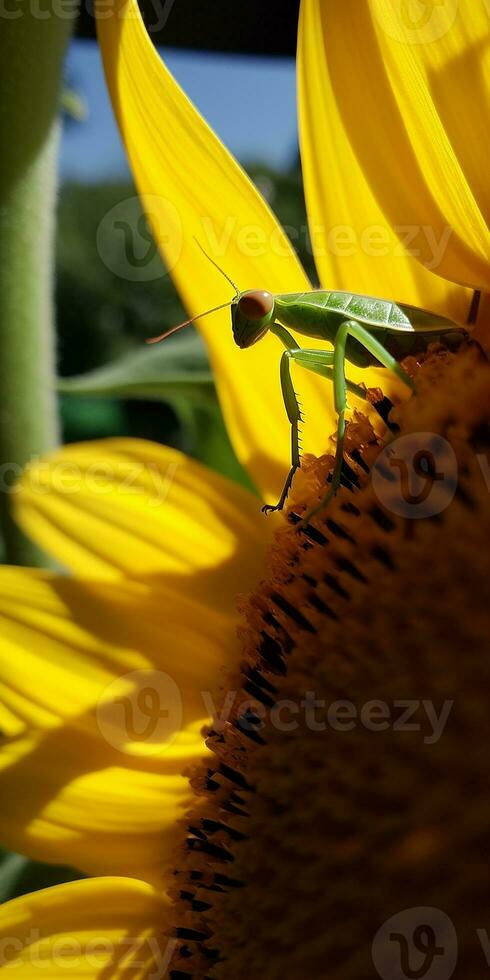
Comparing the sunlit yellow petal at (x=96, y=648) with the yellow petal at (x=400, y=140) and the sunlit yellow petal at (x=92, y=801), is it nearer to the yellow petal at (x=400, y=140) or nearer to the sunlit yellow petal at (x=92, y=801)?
the sunlit yellow petal at (x=92, y=801)

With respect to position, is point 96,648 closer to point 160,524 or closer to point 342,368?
point 160,524

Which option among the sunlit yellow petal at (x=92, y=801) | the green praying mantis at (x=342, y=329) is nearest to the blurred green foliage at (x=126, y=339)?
the green praying mantis at (x=342, y=329)

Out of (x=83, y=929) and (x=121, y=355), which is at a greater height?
(x=121, y=355)

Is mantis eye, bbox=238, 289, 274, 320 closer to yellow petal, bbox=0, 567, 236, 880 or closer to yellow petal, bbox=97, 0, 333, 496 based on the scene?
yellow petal, bbox=97, 0, 333, 496

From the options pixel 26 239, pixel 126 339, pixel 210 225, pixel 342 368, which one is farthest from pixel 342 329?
pixel 126 339

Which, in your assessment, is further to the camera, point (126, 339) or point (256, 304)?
point (126, 339)

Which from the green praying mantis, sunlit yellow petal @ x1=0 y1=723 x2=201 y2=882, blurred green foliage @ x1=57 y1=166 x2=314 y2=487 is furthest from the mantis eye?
sunlit yellow petal @ x1=0 y1=723 x2=201 y2=882

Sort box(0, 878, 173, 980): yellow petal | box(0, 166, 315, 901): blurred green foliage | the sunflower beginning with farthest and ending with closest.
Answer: box(0, 166, 315, 901): blurred green foliage
box(0, 878, 173, 980): yellow petal
the sunflower
